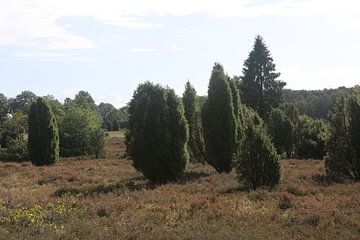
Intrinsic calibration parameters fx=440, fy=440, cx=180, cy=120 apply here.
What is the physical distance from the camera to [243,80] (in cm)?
5625

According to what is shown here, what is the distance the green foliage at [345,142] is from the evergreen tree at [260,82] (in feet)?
117

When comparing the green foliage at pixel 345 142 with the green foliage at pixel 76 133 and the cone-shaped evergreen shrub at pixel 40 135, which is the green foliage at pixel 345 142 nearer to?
the cone-shaped evergreen shrub at pixel 40 135

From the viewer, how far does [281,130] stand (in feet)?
129

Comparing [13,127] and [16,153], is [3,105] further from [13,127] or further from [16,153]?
[16,153]

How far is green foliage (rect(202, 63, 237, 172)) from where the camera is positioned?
2331cm

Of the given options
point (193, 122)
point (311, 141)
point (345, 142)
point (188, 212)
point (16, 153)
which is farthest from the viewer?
point (16, 153)

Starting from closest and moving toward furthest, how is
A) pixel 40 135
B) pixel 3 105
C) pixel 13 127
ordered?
pixel 40 135
pixel 13 127
pixel 3 105

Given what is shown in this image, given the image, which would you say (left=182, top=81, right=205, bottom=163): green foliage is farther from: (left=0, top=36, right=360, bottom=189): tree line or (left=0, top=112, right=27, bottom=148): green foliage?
(left=0, top=112, right=27, bottom=148): green foliage

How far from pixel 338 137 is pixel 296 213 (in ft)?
29.3

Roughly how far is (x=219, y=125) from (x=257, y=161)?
6.92 meters

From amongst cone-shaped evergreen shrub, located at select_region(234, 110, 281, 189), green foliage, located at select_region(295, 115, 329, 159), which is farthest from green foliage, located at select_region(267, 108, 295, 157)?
cone-shaped evergreen shrub, located at select_region(234, 110, 281, 189)

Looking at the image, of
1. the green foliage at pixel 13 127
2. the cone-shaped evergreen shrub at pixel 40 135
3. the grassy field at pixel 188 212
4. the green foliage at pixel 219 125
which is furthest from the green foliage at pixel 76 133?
the grassy field at pixel 188 212

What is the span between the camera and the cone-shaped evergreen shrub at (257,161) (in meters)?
16.7

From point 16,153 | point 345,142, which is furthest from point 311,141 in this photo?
point 16,153
